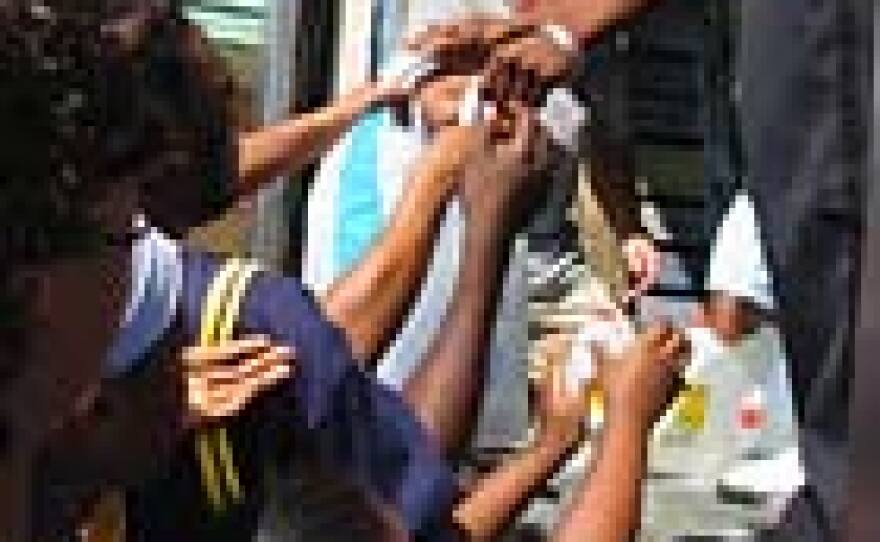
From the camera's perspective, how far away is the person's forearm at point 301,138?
4.97 feet

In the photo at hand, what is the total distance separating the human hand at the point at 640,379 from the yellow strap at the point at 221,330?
0.26m

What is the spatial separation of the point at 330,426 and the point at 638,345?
0.88 ft

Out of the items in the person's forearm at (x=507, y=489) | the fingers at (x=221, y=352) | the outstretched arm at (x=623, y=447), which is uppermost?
the fingers at (x=221, y=352)

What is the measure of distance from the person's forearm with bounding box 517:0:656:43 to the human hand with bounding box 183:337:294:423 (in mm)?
296

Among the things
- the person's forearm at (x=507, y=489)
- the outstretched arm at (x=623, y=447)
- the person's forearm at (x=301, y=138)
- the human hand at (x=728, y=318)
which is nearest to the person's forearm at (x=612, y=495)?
the outstretched arm at (x=623, y=447)

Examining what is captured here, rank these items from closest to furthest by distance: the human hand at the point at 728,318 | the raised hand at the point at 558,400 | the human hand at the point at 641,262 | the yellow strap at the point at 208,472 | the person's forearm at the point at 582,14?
the yellow strap at the point at 208,472
the person's forearm at the point at 582,14
the raised hand at the point at 558,400
the human hand at the point at 641,262
the human hand at the point at 728,318

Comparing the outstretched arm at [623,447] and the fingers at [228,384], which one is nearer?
the fingers at [228,384]

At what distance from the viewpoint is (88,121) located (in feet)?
2.65

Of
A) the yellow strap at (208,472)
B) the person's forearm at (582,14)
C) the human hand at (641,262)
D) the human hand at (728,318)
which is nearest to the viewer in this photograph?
the yellow strap at (208,472)

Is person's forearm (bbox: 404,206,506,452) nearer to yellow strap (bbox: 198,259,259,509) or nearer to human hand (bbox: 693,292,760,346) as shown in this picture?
yellow strap (bbox: 198,259,259,509)

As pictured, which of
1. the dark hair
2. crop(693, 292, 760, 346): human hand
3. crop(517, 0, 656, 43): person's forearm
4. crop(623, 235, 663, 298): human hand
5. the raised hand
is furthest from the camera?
crop(693, 292, 760, 346): human hand

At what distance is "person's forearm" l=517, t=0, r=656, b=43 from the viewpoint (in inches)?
53.2

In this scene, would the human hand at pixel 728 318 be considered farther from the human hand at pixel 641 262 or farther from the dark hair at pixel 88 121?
the dark hair at pixel 88 121

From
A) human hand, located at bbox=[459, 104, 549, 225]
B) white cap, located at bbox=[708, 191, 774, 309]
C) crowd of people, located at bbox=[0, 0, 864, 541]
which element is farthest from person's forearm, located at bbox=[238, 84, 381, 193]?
white cap, located at bbox=[708, 191, 774, 309]
